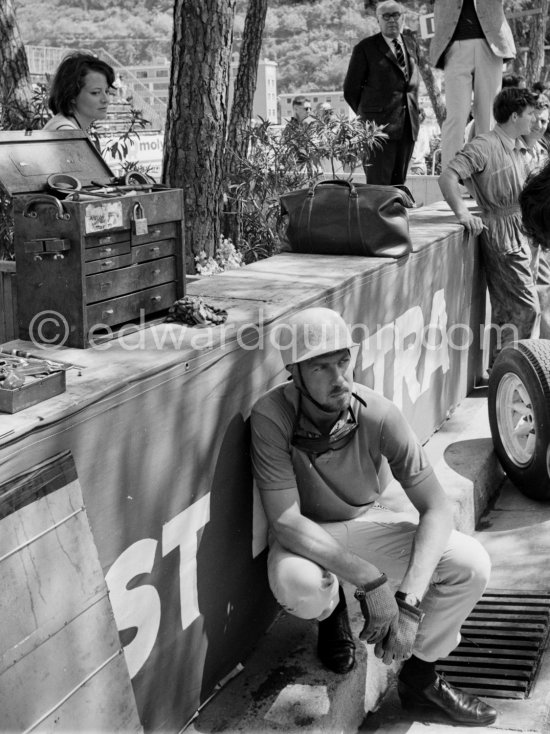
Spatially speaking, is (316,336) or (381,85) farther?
(381,85)

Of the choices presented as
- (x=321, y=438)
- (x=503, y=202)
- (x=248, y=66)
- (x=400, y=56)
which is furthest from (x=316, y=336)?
(x=248, y=66)

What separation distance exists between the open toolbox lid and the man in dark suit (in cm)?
485

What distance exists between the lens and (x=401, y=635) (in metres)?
3.23

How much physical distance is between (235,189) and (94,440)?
5167 mm

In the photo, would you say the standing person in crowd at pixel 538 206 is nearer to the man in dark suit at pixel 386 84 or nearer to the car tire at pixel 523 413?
the car tire at pixel 523 413

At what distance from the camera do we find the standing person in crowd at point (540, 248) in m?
6.53

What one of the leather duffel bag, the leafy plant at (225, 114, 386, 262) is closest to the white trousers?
the leather duffel bag

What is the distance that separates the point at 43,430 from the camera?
2.40 metres

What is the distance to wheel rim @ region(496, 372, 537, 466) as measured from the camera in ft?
17.6

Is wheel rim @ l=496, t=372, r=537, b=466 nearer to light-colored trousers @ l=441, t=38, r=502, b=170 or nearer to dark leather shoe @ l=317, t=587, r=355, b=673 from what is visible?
dark leather shoe @ l=317, t=587, r=355, b=673

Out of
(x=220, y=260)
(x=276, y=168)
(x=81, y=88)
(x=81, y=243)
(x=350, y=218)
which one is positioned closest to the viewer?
(x=81, y=243)

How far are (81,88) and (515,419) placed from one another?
9.52ft

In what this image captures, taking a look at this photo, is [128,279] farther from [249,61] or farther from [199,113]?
[249,61]

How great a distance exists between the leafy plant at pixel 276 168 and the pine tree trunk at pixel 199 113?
103 centimetres
